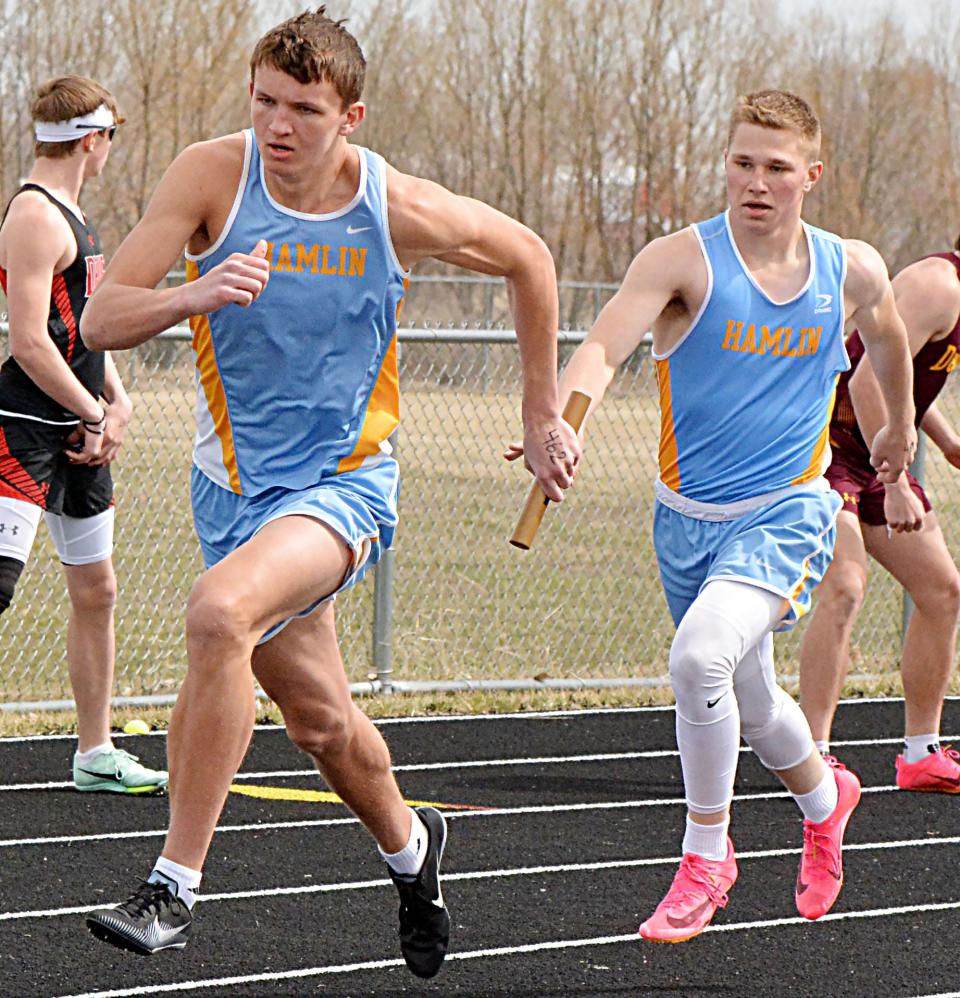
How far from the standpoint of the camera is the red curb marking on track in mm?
6457

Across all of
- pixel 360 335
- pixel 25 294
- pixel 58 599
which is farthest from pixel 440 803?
pixel 58 599

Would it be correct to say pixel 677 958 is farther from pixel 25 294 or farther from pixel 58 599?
pixel 58 599

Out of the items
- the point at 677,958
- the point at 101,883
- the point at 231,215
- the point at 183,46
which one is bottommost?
the point at 183,46

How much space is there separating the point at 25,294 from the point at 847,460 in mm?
2996

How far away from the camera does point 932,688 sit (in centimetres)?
674

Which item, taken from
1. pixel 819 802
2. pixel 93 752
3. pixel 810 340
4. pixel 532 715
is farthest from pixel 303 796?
pixel 810 340

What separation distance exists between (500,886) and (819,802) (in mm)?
1077

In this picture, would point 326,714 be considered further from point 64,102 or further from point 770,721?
point 64,102

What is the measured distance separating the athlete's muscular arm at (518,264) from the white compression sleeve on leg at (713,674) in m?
0.53

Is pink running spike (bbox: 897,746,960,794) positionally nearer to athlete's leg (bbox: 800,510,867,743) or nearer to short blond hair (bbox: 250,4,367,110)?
athlete's leg (bbox: 800,510,867,743)

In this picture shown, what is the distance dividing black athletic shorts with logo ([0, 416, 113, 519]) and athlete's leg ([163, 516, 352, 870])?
210 cm

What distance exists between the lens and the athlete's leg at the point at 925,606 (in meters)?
6.50

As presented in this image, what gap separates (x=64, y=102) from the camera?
5793 millimetres

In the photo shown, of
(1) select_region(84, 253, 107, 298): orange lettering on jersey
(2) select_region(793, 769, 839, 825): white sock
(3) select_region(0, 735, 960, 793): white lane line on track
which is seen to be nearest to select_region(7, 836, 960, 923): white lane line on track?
(2) select_region(793, 769, 839, 825): white sock
